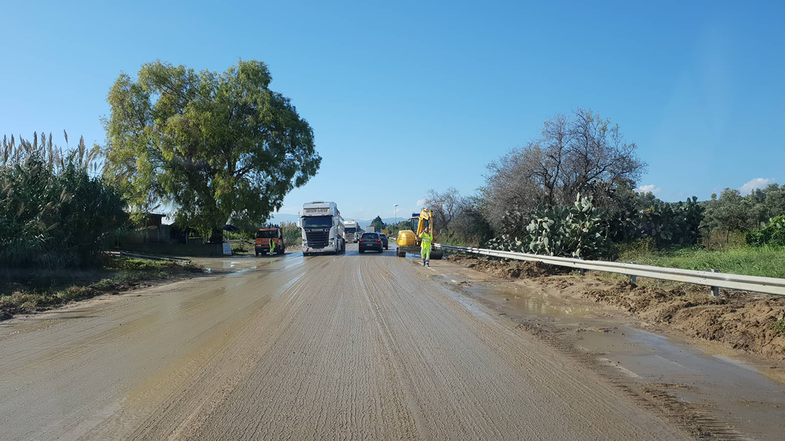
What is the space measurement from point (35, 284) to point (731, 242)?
81.8 feet

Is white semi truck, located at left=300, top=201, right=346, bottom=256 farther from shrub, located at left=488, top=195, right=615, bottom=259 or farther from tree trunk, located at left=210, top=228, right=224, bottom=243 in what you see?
shrub, located at left=488, top=195, right=615, bottom=259

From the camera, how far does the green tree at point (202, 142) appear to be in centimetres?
3488

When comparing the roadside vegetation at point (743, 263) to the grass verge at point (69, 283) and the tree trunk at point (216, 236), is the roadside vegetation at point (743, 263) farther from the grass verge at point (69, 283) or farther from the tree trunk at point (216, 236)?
the tree trunk at point (216, 236)

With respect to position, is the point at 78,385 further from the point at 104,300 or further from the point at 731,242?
the point at 731,242

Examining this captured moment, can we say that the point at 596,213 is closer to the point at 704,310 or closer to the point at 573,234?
the point at 573,234

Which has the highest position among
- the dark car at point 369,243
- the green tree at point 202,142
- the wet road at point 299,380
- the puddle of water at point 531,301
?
the green tree at point 202,142

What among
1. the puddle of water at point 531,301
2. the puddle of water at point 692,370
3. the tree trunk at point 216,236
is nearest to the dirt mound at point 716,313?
the puddle of water at point 692,370

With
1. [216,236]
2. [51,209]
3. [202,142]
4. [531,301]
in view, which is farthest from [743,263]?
[216,236]

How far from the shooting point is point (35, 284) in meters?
14.3

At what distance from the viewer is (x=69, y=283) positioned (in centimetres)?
1497

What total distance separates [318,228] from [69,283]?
21.3 metres

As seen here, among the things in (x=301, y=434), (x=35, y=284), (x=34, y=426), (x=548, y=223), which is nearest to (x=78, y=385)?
(x=34, y=426)

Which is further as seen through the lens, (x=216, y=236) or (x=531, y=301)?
(x=216, y=236)

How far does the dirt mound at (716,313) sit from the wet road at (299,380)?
2798 mm
